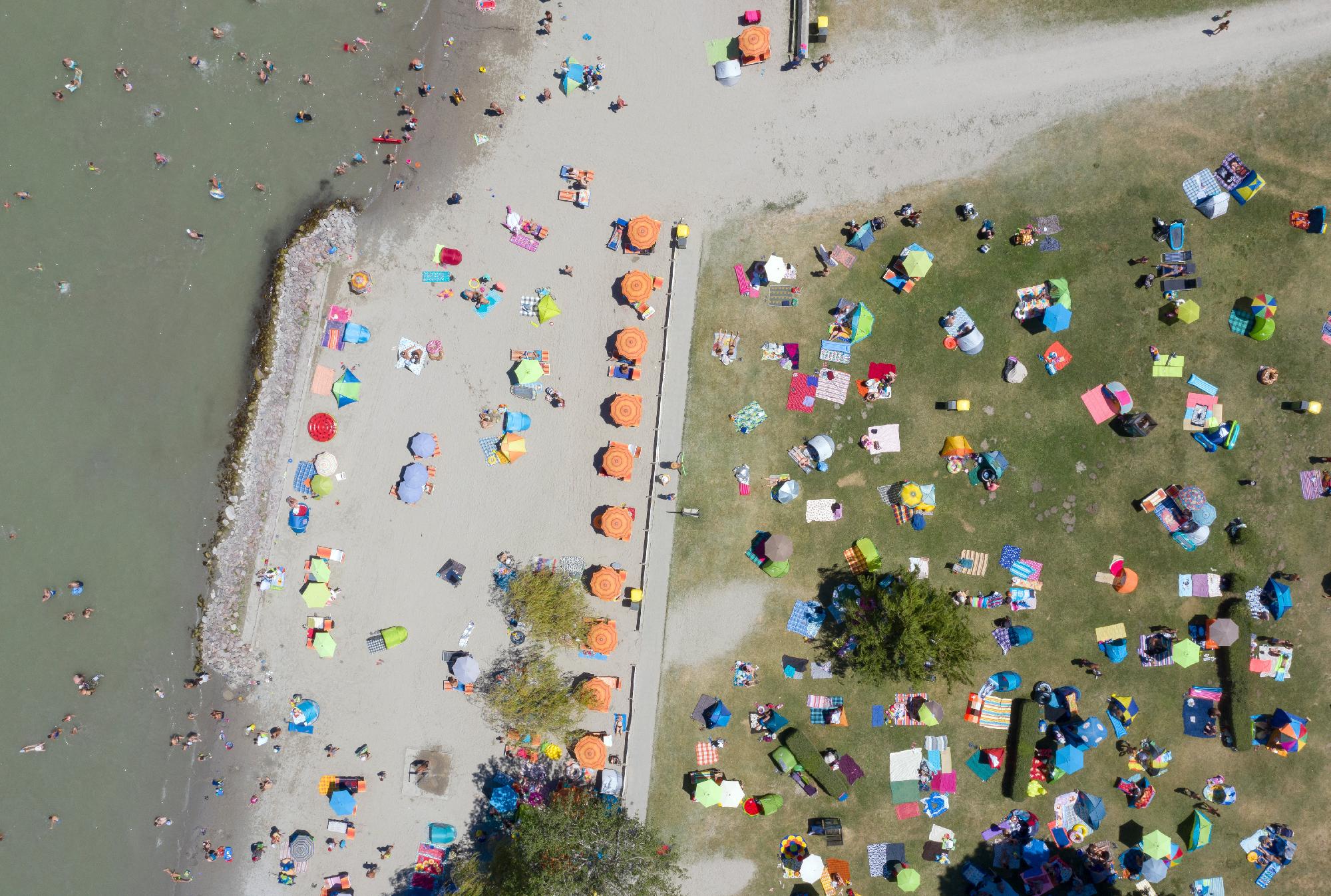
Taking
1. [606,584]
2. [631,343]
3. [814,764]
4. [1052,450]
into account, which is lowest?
[814,764]

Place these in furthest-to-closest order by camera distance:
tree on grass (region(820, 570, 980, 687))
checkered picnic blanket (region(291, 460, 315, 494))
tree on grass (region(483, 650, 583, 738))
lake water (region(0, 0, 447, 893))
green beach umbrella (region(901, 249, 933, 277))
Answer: lake water (region(0, 0, 447, 893)) → checkered picnic blanket (region(291, 460, 315, 494)) → green beach umbrella (region(901, 249, 933, 277)) → tree on grass (region(483, 650, 583, 738)) → tree on grass (region(820, 570, 980, 687))

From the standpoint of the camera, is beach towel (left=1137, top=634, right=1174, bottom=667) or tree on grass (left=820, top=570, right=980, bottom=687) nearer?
tree on grass (left=820, top=570, right=980, bottom=687)

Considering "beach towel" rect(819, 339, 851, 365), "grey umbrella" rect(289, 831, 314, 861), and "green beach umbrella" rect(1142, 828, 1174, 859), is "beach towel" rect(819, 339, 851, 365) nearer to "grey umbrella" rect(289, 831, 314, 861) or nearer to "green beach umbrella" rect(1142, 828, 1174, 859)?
"green beach umbrella" rect(1142, 828, 1174, 859)

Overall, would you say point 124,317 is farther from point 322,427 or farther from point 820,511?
point 820,511

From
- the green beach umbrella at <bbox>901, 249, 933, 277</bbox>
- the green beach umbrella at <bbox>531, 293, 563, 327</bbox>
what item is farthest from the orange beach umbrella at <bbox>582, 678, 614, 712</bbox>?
the green beach umbrella at <bbox>901, 249, 933, 277</bbox>

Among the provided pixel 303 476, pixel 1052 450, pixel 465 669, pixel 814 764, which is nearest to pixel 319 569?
pixel 303 476

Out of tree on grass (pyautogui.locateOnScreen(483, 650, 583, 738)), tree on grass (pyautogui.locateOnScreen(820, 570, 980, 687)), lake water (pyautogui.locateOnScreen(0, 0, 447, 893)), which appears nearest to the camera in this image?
tree on grass (pyautogui.locateOnScreen(820, 570, 980, 687))
